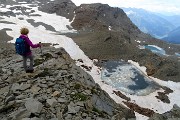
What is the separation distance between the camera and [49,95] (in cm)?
1814

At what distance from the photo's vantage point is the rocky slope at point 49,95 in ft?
52.5

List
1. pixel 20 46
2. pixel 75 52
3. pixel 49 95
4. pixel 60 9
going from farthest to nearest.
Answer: pixel 60 9 → pixel 75 52 → pixel 20 46 → pixel 49 95

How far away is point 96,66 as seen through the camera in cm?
6003

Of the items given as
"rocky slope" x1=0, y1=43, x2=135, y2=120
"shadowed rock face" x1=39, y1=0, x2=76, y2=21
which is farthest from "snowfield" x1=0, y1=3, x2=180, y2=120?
"rocky slope" x1=0, y1=43, x2=135, y2=120

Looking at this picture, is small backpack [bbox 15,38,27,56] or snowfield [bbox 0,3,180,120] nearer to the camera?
small backpack [bbox 15,38,27,56]

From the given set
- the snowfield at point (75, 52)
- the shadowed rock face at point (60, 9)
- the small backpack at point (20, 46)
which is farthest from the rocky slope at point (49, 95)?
the shadowed rock face at point (60, 9)

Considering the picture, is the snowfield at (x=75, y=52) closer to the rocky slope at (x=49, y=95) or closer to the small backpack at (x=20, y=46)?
the rocky slope at (x=49, y=95)

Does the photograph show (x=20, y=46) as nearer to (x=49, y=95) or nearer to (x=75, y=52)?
(x=49, y=95)

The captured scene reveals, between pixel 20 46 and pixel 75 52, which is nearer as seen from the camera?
pixel 20 46

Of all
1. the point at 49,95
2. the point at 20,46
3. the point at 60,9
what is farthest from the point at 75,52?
the point at 60,9

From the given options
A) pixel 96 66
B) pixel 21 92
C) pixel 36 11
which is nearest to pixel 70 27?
pixel 36 11

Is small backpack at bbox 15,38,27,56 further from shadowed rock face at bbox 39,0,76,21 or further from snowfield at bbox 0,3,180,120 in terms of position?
shadowed rock face at bbox 39,0,76,21

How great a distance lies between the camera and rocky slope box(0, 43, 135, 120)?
52.5ft

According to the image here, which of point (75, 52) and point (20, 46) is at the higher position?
point (20, 46)
